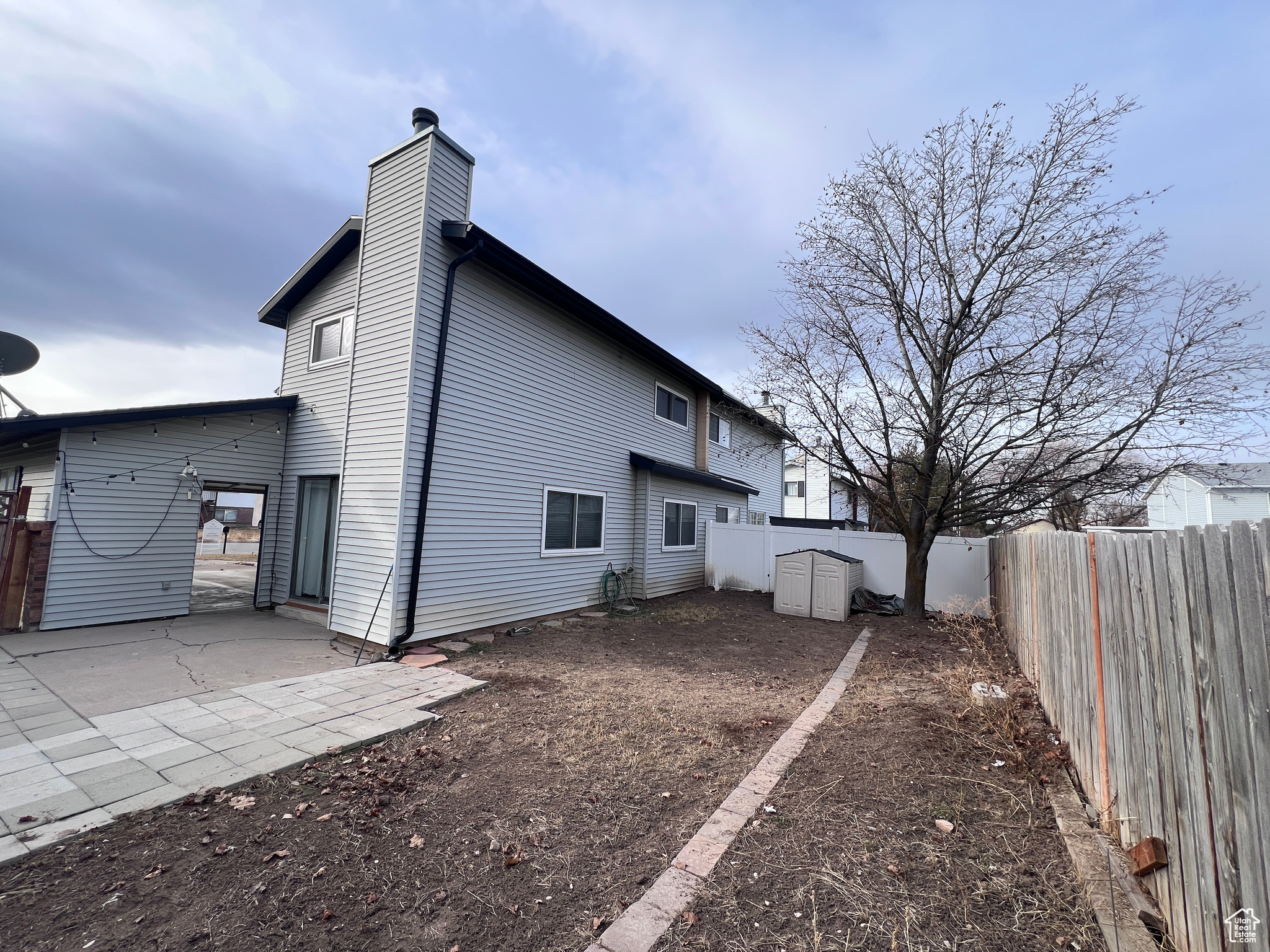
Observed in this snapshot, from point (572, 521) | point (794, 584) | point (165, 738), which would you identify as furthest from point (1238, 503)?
point (165, 738)

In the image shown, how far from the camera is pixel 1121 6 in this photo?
6.18 m

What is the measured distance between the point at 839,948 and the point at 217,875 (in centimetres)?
287

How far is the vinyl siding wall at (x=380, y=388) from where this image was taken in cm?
704

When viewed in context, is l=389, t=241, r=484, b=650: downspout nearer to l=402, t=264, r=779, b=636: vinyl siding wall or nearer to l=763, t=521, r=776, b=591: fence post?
l=402, t=264, r=779, b=636: vinyl siding wall

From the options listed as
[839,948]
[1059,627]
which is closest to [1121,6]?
[1059,627]

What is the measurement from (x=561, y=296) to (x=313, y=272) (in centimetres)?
445

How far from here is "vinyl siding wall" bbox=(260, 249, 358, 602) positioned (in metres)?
8.65

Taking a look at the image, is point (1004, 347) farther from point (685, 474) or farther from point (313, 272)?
point (313, 272)

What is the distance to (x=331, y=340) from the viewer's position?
30.2 feet

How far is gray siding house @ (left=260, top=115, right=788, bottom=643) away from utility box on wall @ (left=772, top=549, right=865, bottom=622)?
2.66 m

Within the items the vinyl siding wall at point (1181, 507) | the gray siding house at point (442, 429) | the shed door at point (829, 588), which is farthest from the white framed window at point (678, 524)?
the vinyl siding wall at point (1181, 507)

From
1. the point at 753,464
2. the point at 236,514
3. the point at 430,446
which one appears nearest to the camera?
the point at 430,446

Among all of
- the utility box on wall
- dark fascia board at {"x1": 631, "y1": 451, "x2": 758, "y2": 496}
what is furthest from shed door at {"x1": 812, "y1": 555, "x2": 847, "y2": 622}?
dark fascia board at {"x1": 631, "y1": 451, "x2": 758, "y2": 496}

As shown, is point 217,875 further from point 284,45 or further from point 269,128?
point 269,128
